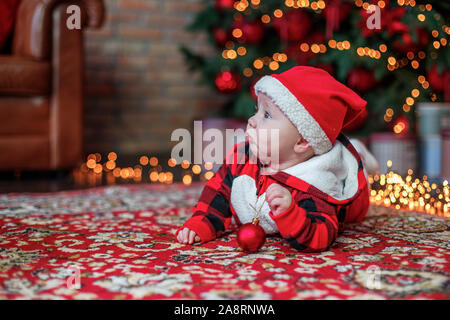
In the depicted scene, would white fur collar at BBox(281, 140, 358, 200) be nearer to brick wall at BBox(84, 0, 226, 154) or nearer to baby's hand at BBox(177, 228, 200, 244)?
baby's hand at BBox(177, 228, 200, 244)

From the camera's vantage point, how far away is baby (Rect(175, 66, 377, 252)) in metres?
0.87

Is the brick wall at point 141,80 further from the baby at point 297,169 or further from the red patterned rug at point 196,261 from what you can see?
the baby at point 297,169

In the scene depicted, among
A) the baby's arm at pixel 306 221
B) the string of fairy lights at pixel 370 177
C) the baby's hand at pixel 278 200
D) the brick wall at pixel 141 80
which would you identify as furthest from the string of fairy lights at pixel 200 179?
the baby's hand at pixel 278 200

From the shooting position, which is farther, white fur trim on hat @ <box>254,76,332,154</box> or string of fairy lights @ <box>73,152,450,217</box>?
string of fairy lights @ <box>73,152,450,217</box>

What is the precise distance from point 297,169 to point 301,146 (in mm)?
46

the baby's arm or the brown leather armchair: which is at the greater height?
the brown leather armchair

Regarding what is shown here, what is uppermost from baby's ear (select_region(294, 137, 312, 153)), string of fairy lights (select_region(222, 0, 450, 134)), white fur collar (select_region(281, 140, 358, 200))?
string of fairy lights (select_region(222, 0, 450, 134))

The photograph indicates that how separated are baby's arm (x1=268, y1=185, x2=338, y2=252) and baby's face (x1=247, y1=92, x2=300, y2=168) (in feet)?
0.33

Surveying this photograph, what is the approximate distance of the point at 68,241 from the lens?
0.98 metres

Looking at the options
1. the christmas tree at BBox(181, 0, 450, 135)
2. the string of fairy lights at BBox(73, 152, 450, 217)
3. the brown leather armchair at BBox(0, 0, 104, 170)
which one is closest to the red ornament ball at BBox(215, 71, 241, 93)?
the christmas tree at BBox(181, 0, 450, 135)

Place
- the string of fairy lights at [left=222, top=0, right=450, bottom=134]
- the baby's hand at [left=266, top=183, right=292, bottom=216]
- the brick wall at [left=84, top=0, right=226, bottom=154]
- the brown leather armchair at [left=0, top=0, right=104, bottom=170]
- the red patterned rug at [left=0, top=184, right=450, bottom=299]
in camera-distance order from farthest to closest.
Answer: the brick wall at [left=84, top=0, right=226, bottom=154], the string of fairy lights at [left=222, top=0, right=450, bottom=134], the brown leather armchair at [left=0, top=0, right=104, bottom=170], the baby's hand at [left=266, top=183, right=292, bottom=216], the red patterned rug at [left=0, top=184, right=450, bottom=299]

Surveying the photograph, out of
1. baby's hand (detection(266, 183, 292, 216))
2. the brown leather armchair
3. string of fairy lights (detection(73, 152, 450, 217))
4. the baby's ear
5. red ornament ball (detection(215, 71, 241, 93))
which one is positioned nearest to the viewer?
baby's hand (detection(266, 183, 292, 216))
